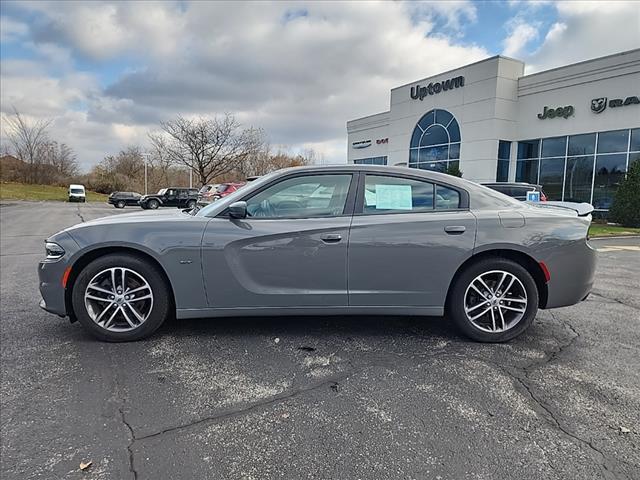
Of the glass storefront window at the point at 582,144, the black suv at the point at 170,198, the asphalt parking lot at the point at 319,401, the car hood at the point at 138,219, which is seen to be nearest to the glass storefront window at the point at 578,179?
the glass storefront window at the point at 582,144

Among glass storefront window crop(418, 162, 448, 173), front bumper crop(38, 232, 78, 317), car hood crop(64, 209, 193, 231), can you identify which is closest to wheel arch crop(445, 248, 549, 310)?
car hood crop(64, 209, 193, 231)

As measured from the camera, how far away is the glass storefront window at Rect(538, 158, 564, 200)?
20062mm

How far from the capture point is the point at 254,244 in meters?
3.34

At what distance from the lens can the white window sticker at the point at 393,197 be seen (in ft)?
11.6

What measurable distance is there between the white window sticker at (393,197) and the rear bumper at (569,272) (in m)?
1.25

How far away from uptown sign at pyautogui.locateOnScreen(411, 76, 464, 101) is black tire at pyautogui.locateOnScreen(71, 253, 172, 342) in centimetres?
2314

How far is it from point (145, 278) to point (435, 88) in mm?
24547

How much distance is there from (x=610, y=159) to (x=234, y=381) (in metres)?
20.9

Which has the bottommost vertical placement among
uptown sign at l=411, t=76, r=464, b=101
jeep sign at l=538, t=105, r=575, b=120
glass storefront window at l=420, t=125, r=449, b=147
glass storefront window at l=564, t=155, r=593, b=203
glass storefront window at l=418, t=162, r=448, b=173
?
glass storefront window at l=564, t=155, r=593, b=203

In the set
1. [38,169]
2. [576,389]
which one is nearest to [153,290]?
[576,389]

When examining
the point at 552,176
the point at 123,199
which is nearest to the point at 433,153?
the point at 552,176

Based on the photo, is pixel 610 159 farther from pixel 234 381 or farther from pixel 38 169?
pixel 38 169

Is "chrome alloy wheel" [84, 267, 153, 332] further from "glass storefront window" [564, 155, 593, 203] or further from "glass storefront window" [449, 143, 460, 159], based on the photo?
"glass storefront window" [449, 143, 460, 159]

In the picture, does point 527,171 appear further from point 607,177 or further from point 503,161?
point 607,177
